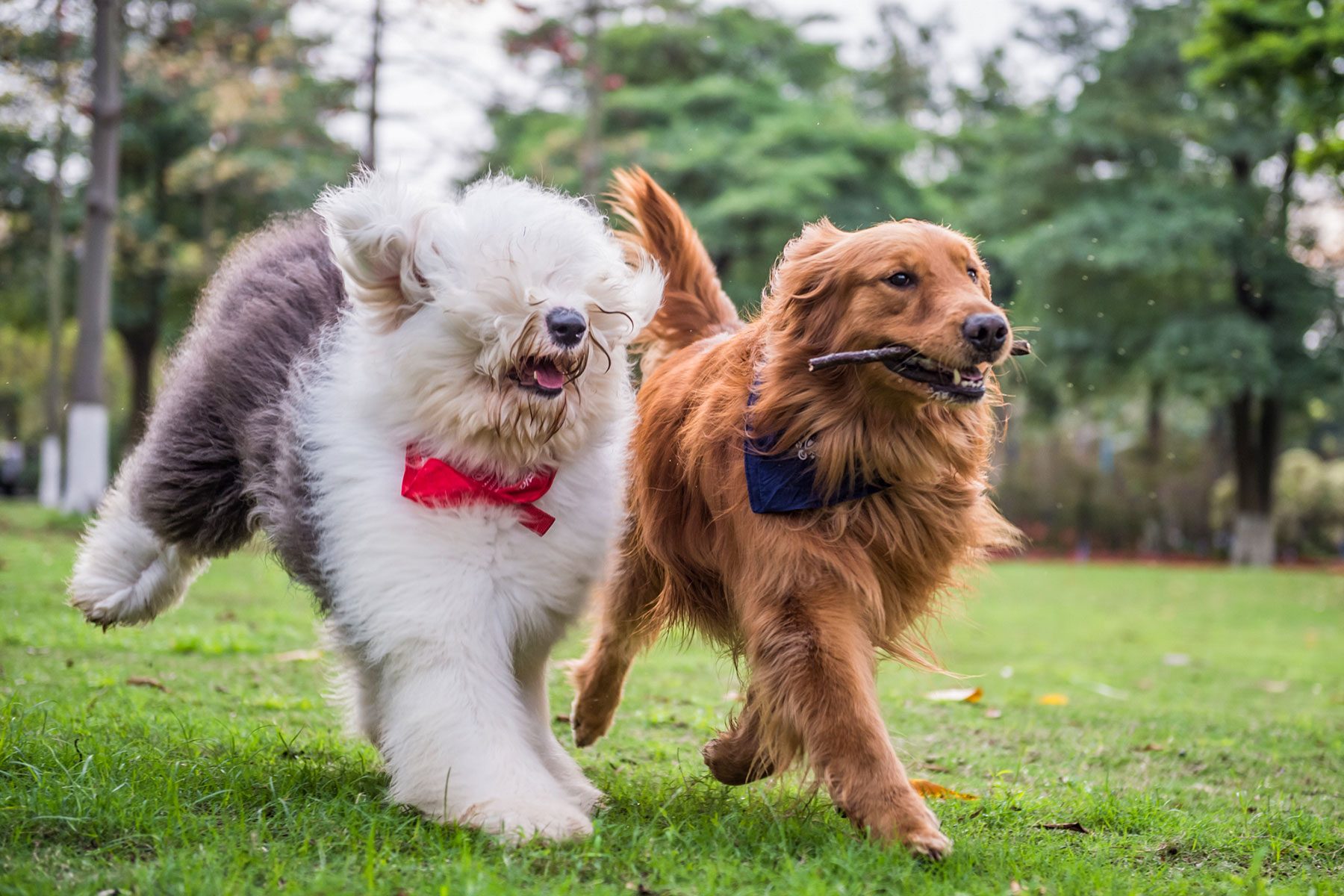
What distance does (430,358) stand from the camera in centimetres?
346

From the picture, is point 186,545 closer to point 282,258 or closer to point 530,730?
point 282,258

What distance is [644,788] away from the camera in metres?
3.98

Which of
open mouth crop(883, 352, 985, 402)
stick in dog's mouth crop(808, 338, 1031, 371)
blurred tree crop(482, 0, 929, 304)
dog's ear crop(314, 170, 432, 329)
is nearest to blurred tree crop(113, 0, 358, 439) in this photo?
dog's ear crop(314, 170, 432, 329)

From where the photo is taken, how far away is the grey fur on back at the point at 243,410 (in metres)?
3.85

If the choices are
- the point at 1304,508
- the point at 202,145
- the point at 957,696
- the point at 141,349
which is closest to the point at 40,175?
the point at 202,145

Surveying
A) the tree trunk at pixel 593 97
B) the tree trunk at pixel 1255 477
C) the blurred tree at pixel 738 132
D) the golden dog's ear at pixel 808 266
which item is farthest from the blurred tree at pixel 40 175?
the tree trunk at pixel 1255 477

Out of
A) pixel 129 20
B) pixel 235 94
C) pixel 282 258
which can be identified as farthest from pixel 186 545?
pixel 129 20

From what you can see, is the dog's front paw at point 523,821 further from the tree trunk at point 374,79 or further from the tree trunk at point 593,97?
the tree trunk at point 593,97

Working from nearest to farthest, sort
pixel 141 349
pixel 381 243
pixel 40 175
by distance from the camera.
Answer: pixel 381 243 < pixel 40 175 < pixel 141 349

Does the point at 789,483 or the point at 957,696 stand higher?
the point at 789,483

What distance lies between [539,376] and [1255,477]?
2466cm

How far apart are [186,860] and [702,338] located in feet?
9.56

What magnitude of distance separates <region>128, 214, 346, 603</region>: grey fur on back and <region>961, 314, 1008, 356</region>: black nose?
2.05m

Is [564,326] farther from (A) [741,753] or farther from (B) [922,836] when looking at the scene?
(B) [922,836]
